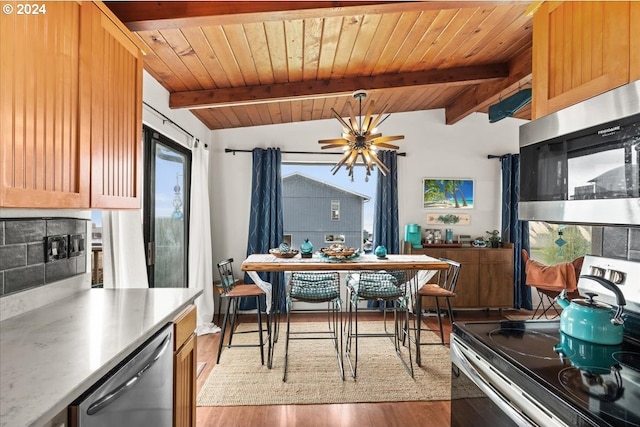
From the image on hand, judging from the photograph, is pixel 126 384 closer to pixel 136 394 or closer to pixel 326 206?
pixel 136 394

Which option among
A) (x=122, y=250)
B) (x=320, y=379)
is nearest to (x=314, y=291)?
(x=320, y=379)

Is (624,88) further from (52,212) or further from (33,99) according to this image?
(52,212)

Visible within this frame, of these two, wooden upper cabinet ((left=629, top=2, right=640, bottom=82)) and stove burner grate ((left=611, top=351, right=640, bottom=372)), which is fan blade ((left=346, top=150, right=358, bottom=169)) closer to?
wooden upper cabinet ((left=629, top=2, right=640, bottom=82))

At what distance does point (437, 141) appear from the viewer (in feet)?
15.2

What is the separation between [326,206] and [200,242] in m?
1.81

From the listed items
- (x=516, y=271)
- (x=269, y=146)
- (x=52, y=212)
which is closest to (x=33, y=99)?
(x=52, y=212)

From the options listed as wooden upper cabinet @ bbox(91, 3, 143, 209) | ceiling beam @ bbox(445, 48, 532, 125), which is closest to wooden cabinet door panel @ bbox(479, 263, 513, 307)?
ceiling beam @ bbox(445, 48, 532, 125)

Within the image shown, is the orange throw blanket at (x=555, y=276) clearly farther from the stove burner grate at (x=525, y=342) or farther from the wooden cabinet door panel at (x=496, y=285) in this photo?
the stove burner grate at (x=525, y=342)

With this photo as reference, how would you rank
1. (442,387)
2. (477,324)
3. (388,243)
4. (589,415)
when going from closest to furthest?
(589,415) < (477,324) < (442,387) < (388,243)

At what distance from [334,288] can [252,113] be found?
234cm

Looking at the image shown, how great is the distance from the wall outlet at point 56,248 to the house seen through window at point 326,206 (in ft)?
9.96

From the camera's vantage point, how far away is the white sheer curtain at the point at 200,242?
354 centimetres

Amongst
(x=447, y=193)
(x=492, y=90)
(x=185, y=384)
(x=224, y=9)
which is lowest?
(x=185, y=384)

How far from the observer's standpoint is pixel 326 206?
459 cm
